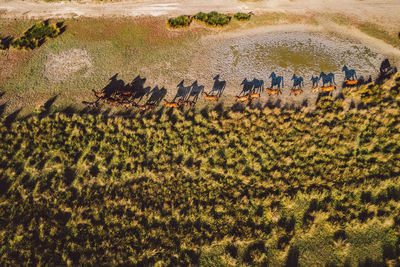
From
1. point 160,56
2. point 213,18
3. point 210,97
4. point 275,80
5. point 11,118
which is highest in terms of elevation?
point 213,18

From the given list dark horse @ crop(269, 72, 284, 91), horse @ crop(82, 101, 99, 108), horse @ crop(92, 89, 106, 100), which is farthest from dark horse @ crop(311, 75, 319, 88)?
horse @ crop(82, 101, 99, 108)

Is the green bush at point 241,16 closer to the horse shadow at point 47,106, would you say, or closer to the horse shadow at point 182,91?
the horse shadow at point 182,91

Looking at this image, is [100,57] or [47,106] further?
[100,57]

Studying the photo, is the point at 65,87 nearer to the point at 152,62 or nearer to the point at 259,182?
the point at 152,62

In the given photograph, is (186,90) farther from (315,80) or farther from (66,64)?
(66,64)

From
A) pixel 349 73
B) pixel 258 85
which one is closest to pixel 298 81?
pixel 258 85

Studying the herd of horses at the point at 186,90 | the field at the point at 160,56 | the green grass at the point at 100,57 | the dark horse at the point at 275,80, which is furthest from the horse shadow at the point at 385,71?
the green grass at the point at 100,57

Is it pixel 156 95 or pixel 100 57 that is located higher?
pixel 100 57
